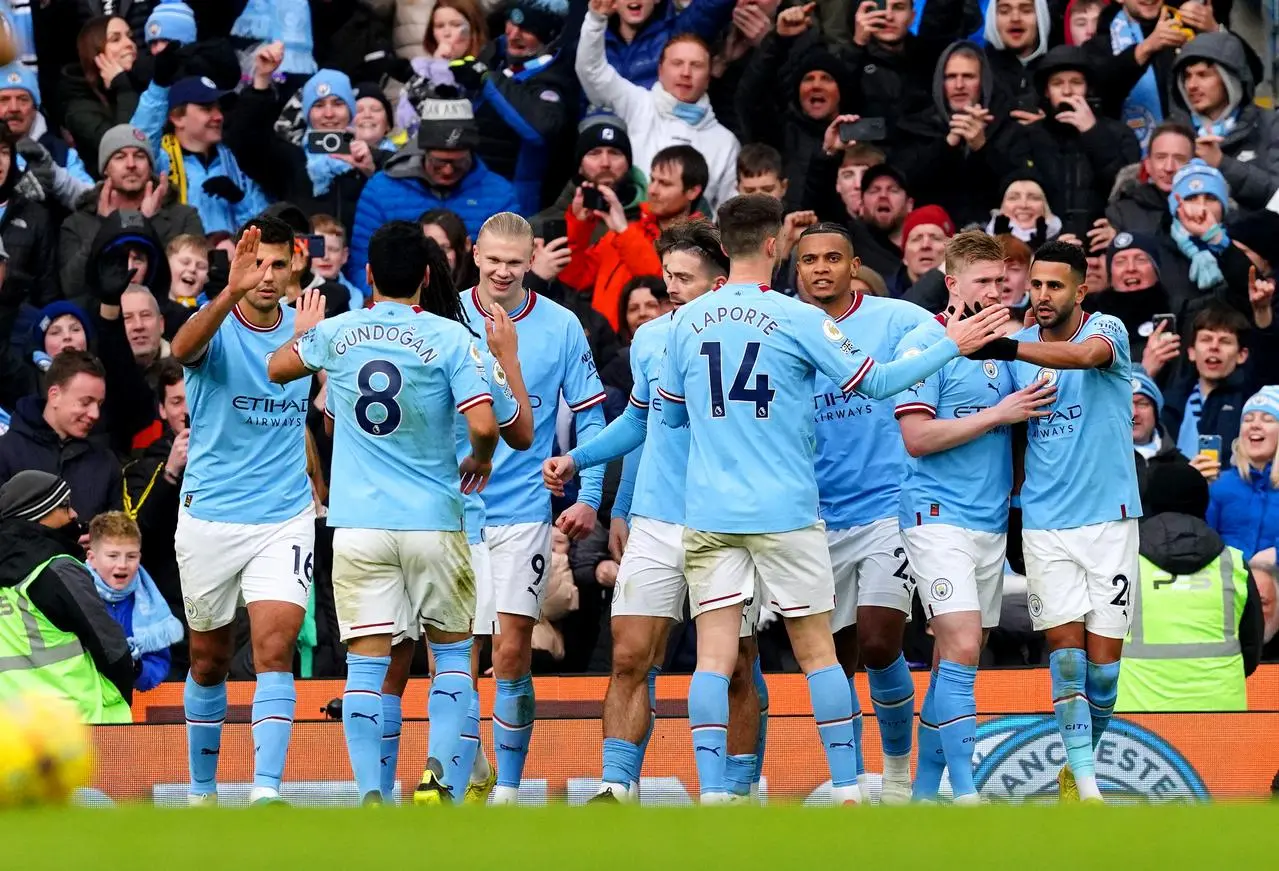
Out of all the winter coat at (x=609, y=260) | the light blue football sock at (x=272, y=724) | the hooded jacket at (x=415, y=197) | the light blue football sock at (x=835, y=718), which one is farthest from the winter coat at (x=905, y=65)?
the light blue football sock at (x=272, y=724)

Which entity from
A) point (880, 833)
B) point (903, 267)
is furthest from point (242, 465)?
point (903, 267)

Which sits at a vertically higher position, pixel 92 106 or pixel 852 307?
pixel 92 106

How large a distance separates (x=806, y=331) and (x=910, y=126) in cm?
710

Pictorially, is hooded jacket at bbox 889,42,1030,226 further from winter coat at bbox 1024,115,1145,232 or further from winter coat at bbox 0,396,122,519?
winter coat at bbox 0,396,122,519

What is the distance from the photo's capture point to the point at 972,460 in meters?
10.3

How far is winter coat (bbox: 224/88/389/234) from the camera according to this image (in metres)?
16.0

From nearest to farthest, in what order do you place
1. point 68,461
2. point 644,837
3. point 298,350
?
point 644,837 < point 298,350 < point 68,461

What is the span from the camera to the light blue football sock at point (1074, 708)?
33.4ft

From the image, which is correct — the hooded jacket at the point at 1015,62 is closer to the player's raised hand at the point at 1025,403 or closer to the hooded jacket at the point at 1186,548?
the hooded jacket at the point at 1186,548

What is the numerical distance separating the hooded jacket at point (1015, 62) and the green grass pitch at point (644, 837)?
9871 millimetres

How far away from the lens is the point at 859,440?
410 inches

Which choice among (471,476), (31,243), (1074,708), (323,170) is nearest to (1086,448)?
(1074,708)

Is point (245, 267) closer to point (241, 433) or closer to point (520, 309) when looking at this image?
point (241, 433)

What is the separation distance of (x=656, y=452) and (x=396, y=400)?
1.65m
